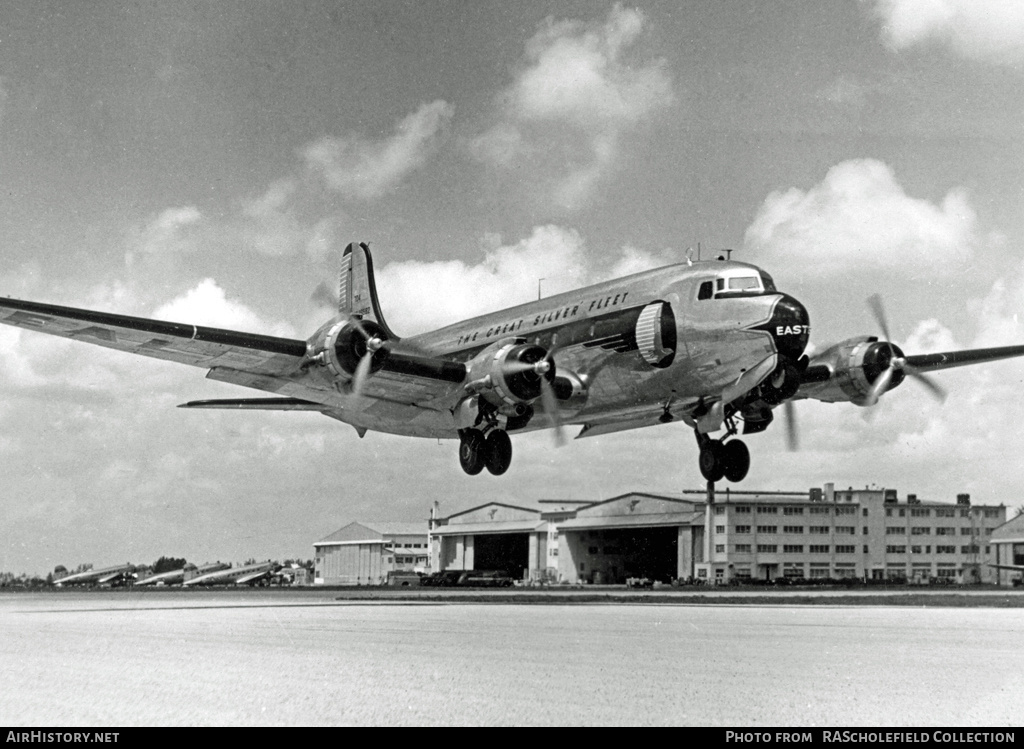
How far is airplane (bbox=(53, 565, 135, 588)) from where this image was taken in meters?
108

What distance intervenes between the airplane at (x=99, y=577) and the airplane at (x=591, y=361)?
84.9 m

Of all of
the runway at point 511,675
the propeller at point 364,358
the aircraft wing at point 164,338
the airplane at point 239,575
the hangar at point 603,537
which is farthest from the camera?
the airplane at point 239,575

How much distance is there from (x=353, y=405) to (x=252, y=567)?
89626mm

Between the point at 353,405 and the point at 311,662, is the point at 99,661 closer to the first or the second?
the point at 311,662

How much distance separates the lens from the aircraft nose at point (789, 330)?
2469 cm

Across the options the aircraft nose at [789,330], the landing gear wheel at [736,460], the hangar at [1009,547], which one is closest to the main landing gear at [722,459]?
the landing gear wheel at [736,460]

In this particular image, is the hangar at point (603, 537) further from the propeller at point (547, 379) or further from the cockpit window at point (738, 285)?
the cockpit window at point (738, 285)

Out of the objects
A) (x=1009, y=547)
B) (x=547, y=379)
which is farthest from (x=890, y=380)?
(x=1009, y=547)

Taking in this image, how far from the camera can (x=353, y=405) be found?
1211 inches

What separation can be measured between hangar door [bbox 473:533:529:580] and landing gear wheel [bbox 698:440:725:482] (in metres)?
67.4

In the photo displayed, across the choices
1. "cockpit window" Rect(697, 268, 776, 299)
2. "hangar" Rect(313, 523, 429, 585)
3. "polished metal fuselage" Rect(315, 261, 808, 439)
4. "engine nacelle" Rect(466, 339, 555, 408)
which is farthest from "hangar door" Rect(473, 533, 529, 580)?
"cockpit window" Rect(697, 268, 776, 299)

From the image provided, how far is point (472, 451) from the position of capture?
2959cm

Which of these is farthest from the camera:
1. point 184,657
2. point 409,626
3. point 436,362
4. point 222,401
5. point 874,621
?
point 222,401
